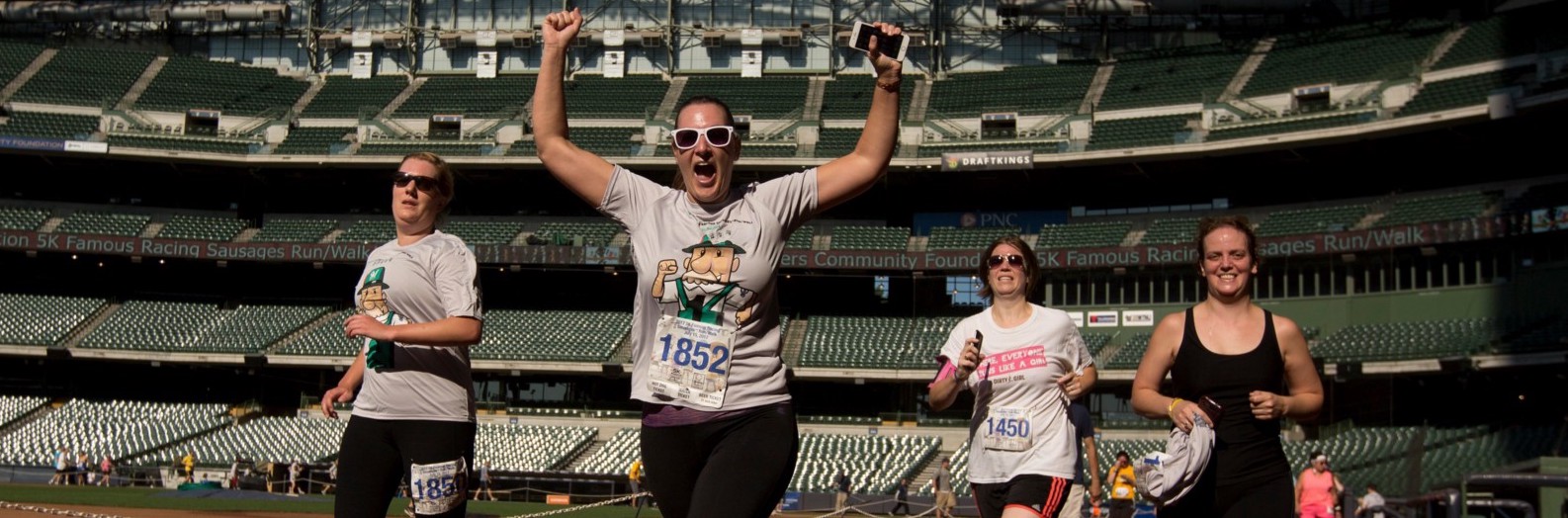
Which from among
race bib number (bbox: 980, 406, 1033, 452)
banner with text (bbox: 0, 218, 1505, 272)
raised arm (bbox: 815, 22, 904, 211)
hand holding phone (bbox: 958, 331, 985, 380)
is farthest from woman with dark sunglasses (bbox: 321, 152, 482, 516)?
banner with text (bbox: 0, 218, 1505, 272)

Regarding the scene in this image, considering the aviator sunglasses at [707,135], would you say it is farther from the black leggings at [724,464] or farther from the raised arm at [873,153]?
the black leggings at [724,464]

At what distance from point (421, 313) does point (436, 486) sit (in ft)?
2.93

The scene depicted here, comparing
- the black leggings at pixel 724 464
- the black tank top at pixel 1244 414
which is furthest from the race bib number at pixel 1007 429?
the black leggings at pixel 724 464

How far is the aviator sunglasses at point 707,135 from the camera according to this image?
19.5 feet

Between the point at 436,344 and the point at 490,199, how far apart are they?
51.4m

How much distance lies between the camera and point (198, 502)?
30.2m

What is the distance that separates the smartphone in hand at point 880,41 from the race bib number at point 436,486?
115 inches

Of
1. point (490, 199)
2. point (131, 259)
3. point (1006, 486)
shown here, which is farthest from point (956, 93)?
point (1006, 486)

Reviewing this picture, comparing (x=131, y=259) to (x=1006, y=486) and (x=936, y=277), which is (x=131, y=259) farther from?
(x=1006, y=486)

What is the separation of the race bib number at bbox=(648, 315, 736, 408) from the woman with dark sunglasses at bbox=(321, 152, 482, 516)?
1515 mm

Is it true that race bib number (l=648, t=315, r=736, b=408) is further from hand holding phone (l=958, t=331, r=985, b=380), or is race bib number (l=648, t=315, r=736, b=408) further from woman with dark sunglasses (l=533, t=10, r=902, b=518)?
hand holding phone (l=958, t=331, r=985, b=380)

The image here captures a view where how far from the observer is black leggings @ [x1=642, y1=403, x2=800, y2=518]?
5605mm

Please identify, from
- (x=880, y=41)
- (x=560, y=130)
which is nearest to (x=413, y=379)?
(x=560, y=130)

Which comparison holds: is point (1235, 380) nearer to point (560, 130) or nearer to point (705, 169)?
point (705, 169)
